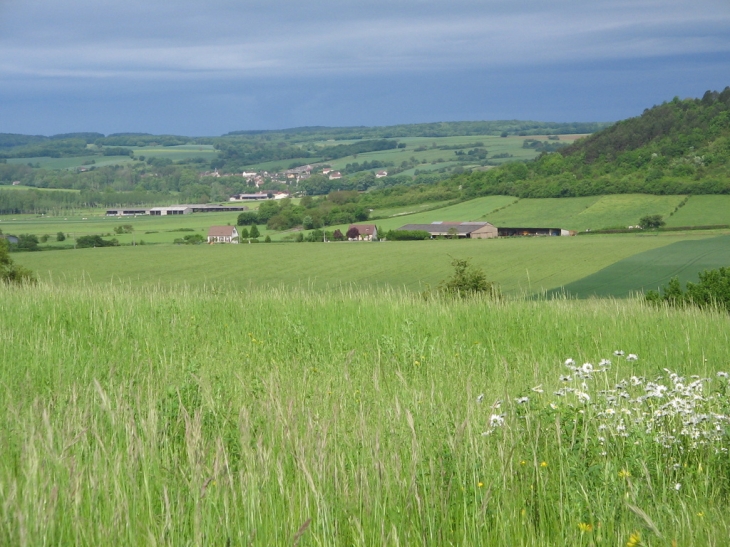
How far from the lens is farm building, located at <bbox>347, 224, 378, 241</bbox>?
275 feet

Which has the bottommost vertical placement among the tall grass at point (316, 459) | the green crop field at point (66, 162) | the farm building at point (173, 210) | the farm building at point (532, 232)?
the farm building at point (532, 232)

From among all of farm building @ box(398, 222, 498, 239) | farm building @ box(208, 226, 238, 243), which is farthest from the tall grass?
farm building @ box(208, 226, 238, 243)

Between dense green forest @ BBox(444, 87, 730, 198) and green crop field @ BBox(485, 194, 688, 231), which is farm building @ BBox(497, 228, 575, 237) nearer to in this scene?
green crop field @ BBox(485, 194, 688, 231)

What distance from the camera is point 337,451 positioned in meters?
3.80

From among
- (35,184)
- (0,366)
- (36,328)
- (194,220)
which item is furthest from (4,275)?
(35,184)

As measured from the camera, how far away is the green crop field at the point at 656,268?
152ft

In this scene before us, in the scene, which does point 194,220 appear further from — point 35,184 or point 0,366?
point 0,366

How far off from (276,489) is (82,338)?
5378mm

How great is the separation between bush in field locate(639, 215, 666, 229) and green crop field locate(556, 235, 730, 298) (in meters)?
12.3

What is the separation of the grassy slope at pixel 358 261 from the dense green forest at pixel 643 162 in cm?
2417

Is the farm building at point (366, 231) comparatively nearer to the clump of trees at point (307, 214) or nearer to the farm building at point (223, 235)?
the clump of trees at point (307, 214)

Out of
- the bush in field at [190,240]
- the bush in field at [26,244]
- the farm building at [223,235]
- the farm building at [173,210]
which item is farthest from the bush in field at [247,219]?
the bush in field at [26,244]

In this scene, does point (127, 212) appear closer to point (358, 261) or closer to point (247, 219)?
point (247, 219)

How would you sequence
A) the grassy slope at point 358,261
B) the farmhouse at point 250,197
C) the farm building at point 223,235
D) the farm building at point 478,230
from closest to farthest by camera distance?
the grassy slope at point 358,261 < the farm building at point 478,230 < the farm building at point 223,235 < the farmhouse at point 250,197
